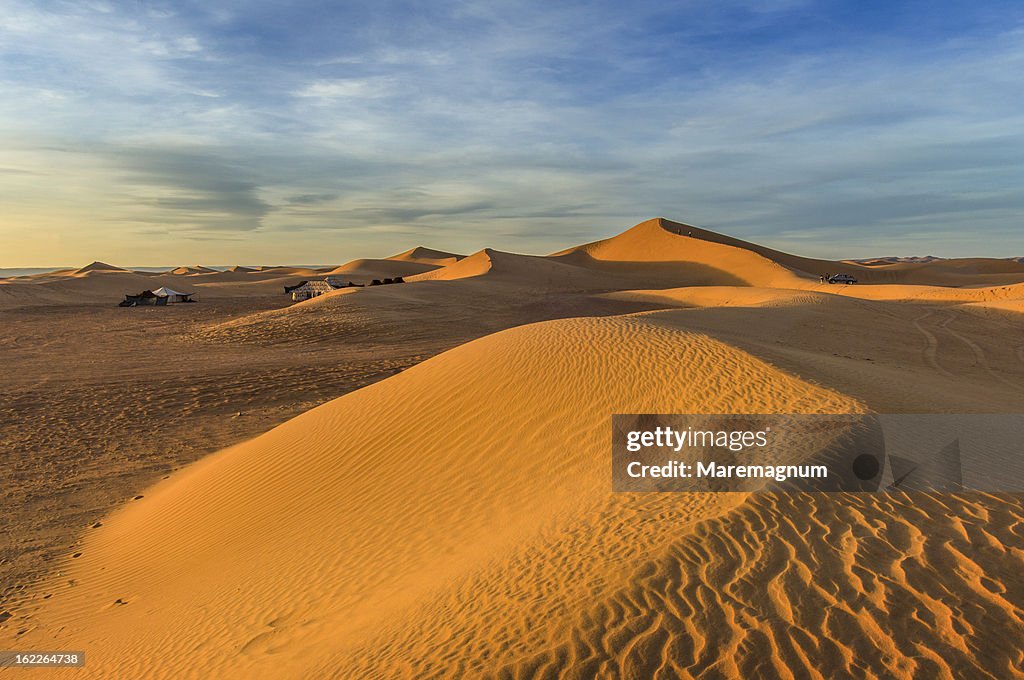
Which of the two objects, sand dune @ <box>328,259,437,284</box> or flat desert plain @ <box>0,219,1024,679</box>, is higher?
sand dune @ <box>328,259,437,284</box>

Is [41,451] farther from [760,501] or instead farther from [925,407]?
[925,407]

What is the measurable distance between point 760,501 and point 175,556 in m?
6.86

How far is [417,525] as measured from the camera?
6.40 metres

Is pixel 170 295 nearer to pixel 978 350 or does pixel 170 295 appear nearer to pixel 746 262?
pixel 978 350

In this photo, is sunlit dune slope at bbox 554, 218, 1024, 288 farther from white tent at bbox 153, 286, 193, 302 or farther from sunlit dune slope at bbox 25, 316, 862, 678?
white tent at bbox 153, 286, 193, 302

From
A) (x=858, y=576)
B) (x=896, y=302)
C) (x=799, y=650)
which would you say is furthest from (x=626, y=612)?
(x=896, y=302)

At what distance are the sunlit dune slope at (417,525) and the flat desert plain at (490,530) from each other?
34 millimetres

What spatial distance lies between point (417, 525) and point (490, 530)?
1.01 m

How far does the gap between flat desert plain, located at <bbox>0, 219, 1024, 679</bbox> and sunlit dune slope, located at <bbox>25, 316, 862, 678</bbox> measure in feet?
0.11

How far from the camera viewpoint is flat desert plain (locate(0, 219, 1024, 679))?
3.70m

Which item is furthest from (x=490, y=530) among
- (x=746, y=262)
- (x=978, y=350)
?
(x=746, y=262)

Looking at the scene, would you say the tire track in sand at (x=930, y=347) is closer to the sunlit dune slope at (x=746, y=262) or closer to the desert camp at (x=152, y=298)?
the sunlit dune slope at (x=746, y=262)

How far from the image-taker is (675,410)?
7715 mm

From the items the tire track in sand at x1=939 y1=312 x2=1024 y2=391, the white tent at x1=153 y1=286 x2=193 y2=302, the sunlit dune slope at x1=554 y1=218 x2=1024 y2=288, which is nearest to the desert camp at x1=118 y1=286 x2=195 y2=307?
the white tent at x1=153 y1=286 x2=193 y2=302
